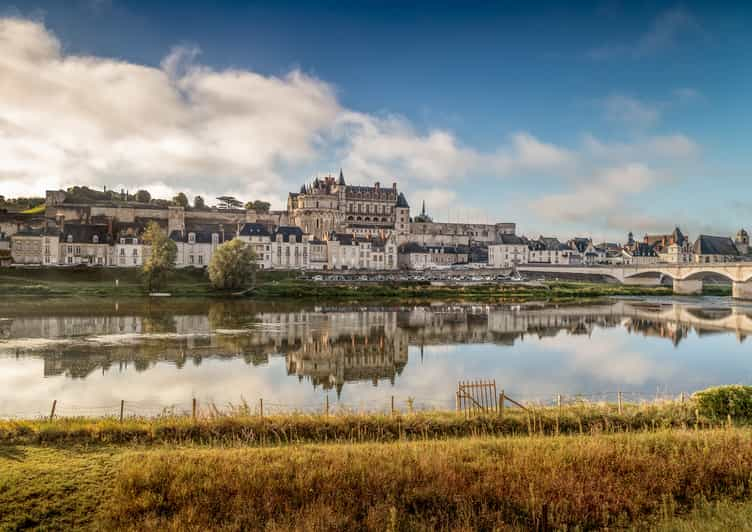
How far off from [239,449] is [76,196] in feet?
280

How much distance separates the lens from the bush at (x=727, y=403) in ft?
33.7

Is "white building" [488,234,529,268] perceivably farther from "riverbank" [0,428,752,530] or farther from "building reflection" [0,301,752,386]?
"riverbank" [0,428,752,530]

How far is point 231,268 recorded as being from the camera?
1766 inches

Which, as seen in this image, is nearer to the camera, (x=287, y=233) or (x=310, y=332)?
(x=310, y=332)

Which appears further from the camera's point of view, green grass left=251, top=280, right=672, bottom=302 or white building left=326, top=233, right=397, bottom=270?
white building left=326, top=233, right=397, bottom=270

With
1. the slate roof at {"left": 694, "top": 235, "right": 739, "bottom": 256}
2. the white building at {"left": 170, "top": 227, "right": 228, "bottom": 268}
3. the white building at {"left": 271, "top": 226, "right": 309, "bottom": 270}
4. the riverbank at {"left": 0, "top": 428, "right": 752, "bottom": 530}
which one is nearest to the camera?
the riverbank at {"left": 0, "top": 428, "right": 752, "bottom": 530}

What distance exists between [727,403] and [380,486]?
771 centimetres

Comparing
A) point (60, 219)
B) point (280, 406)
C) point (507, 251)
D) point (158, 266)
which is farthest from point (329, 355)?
point (507, 251)

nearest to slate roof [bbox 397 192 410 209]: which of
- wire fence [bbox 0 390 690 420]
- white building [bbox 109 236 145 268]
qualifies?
white building [bbox 109 236 145 268]

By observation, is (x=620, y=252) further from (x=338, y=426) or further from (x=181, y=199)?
(x=338, y=426)

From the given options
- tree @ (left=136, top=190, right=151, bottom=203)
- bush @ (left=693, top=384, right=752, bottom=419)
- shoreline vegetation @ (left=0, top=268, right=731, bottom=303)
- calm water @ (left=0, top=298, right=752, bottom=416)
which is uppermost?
tree @ (left=136, top=190, right=151, bottom=203)

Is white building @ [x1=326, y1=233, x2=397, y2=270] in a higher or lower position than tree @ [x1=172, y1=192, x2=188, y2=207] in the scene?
lower

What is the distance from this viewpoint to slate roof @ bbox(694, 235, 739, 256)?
82.3m

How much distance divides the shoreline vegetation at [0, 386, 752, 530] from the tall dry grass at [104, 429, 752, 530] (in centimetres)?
2
